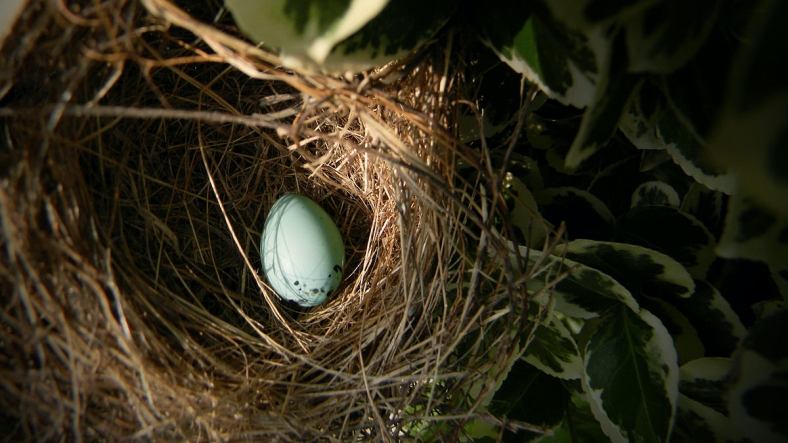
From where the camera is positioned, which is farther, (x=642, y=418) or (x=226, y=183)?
(x=226, y=183)

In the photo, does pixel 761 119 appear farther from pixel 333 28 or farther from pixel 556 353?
pixel 556 353

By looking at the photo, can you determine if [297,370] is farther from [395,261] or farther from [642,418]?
[642,418]

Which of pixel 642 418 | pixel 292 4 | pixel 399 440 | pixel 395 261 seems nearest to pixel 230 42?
pixel 292 4

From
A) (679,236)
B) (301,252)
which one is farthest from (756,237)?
(301,252)

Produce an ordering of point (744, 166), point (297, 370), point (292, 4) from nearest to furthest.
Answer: point (744, 166) < point (292, 4) < point (297, 370)

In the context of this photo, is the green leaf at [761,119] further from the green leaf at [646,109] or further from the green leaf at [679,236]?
the green leaf at [679,236]

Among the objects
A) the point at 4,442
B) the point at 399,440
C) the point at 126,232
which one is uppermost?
the point at 126,232

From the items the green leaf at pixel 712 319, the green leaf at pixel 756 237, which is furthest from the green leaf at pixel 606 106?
the green leaf at pixel 712 319
